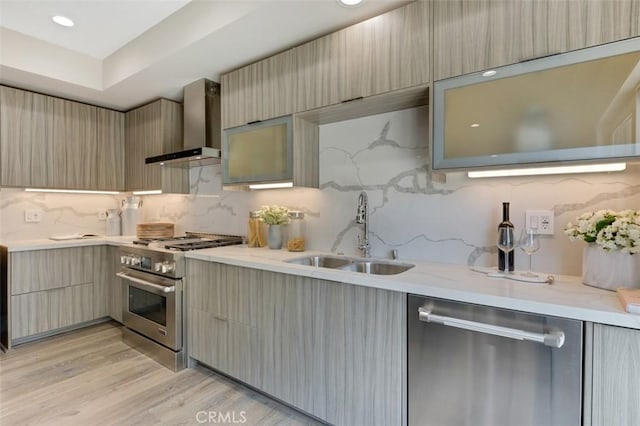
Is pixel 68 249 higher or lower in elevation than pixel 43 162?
lower

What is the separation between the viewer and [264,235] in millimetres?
2562

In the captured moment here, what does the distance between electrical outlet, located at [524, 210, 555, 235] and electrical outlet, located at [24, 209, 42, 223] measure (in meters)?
4.18

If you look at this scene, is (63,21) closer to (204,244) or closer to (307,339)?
(204,244)

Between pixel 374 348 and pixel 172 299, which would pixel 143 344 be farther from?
pixel 374 348

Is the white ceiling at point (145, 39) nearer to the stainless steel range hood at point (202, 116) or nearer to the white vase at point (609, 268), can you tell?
the stainless steel range hood at point (202, 116)

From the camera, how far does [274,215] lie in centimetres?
232

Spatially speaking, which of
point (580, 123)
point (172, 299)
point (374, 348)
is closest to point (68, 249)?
point (172, 299)

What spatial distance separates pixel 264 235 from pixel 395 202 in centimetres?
113

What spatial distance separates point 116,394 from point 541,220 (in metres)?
2.66

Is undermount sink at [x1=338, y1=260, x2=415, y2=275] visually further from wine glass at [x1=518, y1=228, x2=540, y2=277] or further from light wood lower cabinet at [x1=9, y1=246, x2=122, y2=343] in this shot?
light wood lower cabinet at [x1=9, y1=246, x2=122, y2=343]

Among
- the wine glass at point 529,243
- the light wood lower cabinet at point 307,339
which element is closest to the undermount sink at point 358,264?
the light wood lower cabinet at point 307,339

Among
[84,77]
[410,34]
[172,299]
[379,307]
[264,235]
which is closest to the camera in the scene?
[379,307]

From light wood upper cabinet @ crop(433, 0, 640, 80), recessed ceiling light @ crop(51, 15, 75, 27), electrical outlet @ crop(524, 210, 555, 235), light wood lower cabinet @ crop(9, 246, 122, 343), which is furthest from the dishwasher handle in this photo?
recessed ceiling light @ crop(51, 15, 75, 27)

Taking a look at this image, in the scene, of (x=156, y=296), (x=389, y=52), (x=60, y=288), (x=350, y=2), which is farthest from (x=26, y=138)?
(x=389, y=52)
